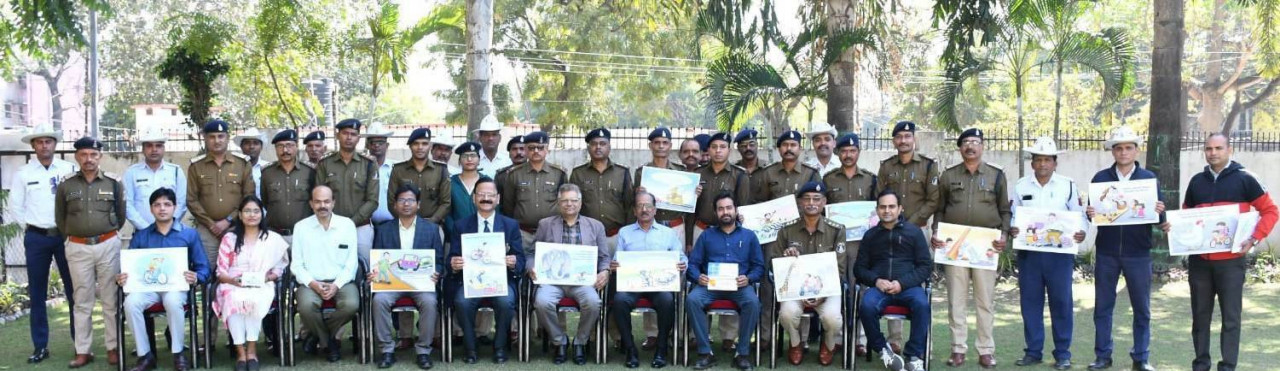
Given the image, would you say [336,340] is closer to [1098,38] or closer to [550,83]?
[1098,38]

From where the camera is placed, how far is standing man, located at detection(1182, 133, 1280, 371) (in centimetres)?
678

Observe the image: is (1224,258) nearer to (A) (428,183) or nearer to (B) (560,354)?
(B) (560,354)

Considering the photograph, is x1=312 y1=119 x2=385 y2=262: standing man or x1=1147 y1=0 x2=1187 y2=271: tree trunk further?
x1=1147 y1=0 x2=1187 y2=271: tree trunk

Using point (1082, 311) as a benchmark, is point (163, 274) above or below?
above

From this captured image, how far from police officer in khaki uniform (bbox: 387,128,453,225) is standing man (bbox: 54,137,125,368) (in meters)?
1.93

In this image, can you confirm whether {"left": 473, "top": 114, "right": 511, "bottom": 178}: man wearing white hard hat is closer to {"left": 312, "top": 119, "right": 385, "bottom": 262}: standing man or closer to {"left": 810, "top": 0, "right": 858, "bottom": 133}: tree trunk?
{"left": 312, "top": 119, "right": 385, "bottom": 262}: standing man

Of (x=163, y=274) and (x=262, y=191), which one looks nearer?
(x=163, y=274)

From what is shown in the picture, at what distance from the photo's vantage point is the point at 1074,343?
26.8ft

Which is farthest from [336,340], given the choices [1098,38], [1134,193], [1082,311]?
[1098,38]

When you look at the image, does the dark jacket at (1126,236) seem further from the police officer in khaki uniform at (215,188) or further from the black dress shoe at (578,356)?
the police officer in khaki uniform at (215,188)

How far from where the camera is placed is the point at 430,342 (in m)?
7.28

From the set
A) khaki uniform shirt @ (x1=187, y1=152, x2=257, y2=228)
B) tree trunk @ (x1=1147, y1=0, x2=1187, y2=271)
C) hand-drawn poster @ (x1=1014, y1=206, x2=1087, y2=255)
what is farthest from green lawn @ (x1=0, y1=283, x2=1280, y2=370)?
tree trunk @ (x1=1147, y1=0, x2=1187, y2=271)

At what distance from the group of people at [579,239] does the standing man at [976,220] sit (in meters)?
0.01

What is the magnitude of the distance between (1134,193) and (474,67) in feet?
22.2
